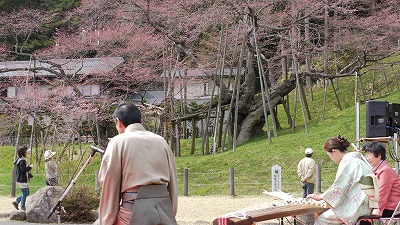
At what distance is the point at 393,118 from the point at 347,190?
16.5ft

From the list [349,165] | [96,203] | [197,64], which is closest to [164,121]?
[197,64]

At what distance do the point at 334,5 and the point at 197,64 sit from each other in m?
5.51

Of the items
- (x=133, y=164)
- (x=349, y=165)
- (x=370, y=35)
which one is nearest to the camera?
(x=133, y=164)

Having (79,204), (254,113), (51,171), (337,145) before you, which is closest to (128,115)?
(337,145)

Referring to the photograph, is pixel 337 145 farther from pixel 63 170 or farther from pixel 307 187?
pixel 63 170

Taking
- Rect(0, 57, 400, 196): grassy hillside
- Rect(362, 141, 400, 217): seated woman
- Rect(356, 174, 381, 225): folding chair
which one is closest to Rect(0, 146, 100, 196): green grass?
Rect(0, 57, 400, 196): grassy hillside

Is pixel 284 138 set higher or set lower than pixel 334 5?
lower

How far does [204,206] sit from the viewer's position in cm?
1331

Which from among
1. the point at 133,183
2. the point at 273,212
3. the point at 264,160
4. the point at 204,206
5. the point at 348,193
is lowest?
the point at 204,206

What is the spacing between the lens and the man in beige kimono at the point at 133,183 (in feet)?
13.3

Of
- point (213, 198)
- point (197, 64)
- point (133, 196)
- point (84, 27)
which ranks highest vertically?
point (84, 27)

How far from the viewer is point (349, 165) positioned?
5500 mm

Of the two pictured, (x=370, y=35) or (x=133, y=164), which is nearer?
(x=133, y=164)

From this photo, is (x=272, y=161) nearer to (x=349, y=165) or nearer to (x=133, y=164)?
(x=349, y=165)
